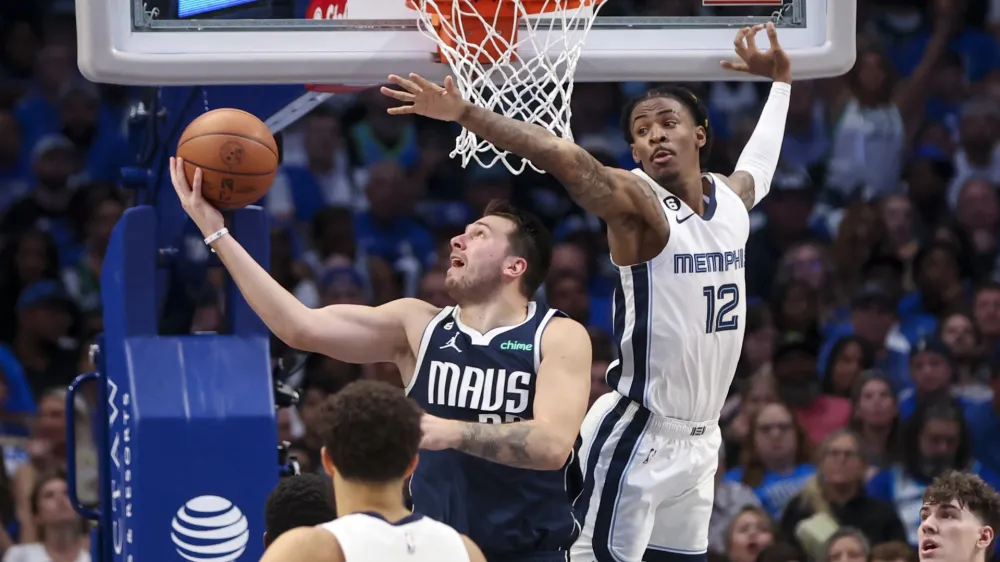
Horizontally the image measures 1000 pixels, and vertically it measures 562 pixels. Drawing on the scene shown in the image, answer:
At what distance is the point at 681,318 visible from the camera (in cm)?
507

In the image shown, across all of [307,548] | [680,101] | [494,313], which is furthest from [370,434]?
[680,101]

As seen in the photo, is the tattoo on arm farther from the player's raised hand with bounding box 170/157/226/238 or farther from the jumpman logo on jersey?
the player's raised hand with bounding box 170/157/226/238

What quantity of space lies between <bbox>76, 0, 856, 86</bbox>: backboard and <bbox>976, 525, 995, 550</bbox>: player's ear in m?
1.58

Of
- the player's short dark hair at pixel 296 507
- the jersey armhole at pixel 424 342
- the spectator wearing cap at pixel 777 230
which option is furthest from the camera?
the spectator wearing cap at pixel 777 230

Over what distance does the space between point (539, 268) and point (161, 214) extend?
155 cm

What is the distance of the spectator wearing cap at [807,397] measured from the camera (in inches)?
335

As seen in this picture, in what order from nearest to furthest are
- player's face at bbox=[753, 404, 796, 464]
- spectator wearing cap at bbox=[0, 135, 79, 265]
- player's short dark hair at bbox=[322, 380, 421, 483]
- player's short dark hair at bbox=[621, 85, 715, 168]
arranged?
player's short dark hair at bbox=[322, 380, 421, 483] → player's short dark hair at bbox=[621, 85, 715, 168] → player's face at bbox=[753, 404, 796, 464] → spectator wearing cap at bbox=[0, 135, 79, 265]

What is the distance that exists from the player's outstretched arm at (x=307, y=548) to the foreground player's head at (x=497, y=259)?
1768 millimetres

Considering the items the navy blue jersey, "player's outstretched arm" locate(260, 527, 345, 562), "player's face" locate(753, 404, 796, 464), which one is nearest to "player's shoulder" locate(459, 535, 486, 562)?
"player's outstretched arm" locate(260, 527, 345, 562)

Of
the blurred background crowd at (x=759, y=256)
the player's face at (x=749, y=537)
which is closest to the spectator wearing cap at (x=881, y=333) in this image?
the blurred background crowd at (x=759, y=256)

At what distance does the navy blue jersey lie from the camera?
4.91 m

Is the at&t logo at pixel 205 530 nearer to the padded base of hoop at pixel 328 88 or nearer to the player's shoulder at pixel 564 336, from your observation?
the player's shoulder at pixel 564 336

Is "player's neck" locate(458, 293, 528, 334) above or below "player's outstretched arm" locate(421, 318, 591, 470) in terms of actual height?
above

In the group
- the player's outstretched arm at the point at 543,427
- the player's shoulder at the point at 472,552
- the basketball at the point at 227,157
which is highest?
the basketball at the point at 227,157
